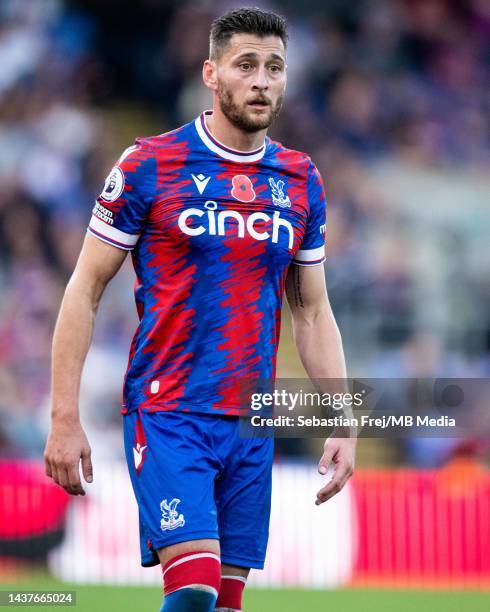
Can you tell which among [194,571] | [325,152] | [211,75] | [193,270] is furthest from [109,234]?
[325,152]

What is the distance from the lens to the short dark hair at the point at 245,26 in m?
4.83

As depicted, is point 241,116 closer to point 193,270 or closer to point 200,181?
point 200,181

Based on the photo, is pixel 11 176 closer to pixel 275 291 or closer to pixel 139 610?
pixel 139 610

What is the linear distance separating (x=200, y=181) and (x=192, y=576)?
139 cm

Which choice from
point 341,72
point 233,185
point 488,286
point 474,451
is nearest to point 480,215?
point 488,286

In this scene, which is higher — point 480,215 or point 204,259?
point 480,215

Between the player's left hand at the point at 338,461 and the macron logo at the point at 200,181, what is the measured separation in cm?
102

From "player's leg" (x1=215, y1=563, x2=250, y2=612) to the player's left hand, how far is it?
1.25 feet

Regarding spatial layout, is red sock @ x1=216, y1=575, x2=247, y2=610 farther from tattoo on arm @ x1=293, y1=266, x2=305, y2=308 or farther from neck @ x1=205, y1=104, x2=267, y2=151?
neck @ x1=205, y1=104, x2=267, y2=151

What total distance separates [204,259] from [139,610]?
14.4 feet

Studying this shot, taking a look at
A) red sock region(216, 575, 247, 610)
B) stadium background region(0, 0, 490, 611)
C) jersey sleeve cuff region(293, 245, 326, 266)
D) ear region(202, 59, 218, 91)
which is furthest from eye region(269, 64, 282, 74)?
stadium background region(0, 0, 490, 611)

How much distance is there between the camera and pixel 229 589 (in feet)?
15.5

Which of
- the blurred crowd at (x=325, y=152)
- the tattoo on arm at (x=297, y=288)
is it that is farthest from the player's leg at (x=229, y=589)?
the blurred crowd at (x=325, y=152)

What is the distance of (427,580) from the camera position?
9867 millimetres
